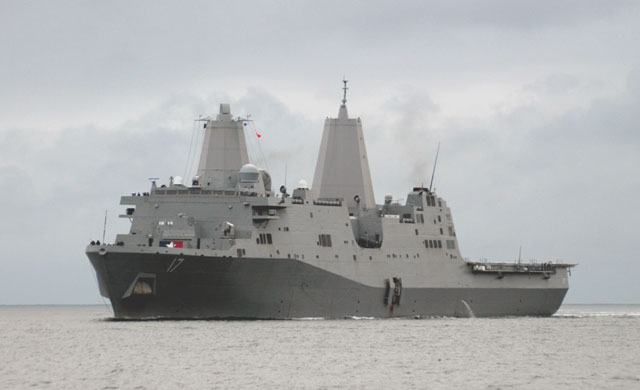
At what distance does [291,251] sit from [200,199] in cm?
447

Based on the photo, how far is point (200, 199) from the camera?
51094 mm

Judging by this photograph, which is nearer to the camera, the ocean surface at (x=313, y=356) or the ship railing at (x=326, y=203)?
the ocean surface at (x=313, y=356)

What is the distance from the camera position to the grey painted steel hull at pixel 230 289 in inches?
1876

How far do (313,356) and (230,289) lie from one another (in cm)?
1115

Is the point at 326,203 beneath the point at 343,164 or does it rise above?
beneath

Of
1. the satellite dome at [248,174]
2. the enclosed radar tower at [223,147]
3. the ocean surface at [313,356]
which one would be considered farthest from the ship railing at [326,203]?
the ocean surface at [313,356]

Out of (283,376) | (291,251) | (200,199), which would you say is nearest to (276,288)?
(291,251)

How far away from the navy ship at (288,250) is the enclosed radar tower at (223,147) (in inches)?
A: 2.1

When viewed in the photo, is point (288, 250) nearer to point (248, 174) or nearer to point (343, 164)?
point (248, 174)

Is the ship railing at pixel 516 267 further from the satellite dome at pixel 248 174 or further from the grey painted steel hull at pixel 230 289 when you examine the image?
the satellite dome at pixel 248 174

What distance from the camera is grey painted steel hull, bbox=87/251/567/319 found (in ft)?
156

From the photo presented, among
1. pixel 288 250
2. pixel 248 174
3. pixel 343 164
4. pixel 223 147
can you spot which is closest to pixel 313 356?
pixel 288 250

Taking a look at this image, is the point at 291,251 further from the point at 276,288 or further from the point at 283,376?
the point at 283,376

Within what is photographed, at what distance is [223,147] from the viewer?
55438 millimetres
